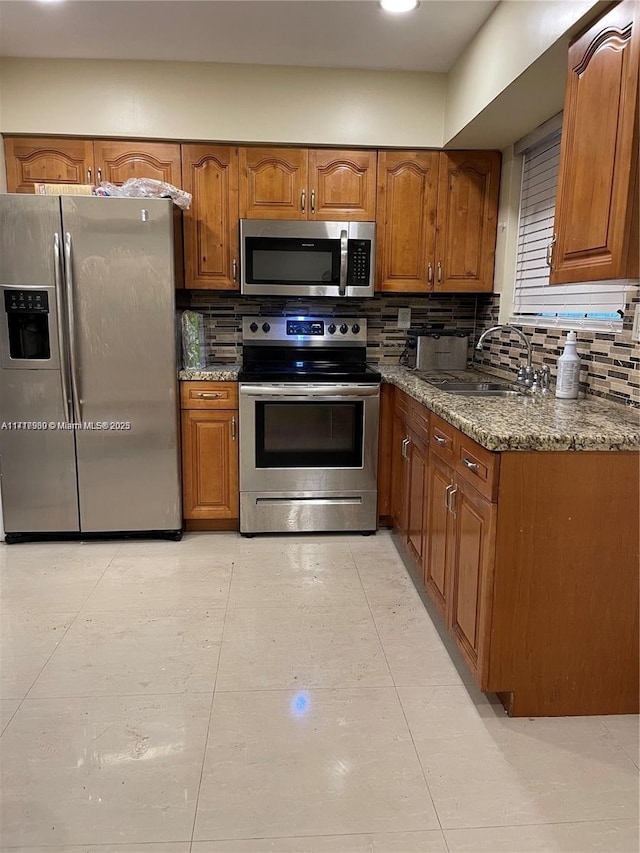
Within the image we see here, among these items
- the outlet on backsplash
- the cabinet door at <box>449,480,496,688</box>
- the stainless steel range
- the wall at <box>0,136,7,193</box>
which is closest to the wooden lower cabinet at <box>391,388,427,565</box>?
the stainless steel range

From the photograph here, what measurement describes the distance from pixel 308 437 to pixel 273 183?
142 cm

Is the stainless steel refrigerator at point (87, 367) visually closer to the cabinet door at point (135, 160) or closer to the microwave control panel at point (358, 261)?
the cabinet door at point (135, 160)

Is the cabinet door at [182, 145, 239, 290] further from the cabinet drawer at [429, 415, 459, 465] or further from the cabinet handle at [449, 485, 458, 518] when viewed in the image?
the cabinet handle at [449, 485, 458, 518]

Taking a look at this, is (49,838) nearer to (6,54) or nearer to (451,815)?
(451,815)

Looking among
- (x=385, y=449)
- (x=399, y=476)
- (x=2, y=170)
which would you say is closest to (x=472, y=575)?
(x=399, y=476)

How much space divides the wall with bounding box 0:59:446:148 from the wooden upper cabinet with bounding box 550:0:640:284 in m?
1.48

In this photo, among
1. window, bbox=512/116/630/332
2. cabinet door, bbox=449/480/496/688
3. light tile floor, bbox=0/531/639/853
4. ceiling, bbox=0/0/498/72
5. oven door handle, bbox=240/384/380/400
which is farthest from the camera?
oven door handle, bbox=240/384/380/400

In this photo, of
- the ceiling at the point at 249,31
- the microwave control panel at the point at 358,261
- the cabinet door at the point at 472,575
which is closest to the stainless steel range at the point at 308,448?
the microwave control panel at the point at 358,261

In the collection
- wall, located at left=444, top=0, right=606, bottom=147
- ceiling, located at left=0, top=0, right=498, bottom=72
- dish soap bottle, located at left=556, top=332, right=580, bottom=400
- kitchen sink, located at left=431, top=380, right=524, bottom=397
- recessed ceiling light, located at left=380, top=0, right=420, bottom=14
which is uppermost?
ceiling, located at left=0, top=0, right=498, bottom=72

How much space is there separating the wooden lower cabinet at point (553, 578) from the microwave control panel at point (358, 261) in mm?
1630

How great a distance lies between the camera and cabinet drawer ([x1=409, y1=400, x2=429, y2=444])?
2477 mm

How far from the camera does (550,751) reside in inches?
66.5

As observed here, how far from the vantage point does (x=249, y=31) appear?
2.71 metres

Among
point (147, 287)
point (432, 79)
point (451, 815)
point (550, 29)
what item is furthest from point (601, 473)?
point (432, 79)
